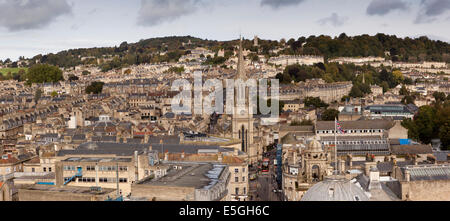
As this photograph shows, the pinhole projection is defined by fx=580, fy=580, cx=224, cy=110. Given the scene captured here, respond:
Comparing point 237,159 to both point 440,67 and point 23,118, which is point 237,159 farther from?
point 440,67

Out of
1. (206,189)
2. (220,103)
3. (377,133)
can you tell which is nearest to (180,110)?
(220,103)

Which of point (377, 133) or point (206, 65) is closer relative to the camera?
point (377, 133)

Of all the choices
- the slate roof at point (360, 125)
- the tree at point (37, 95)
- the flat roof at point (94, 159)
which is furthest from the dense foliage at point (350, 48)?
the flat roof at point (94, 159)

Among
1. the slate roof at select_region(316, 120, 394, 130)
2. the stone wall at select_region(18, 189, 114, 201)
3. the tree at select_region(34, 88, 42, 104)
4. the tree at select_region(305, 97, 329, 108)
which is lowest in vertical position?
the stone wall at select_region(18, 189, 114, 201)

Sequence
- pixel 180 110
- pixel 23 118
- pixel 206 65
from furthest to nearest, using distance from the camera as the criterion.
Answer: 1. pixel 206 65
2. pixel 180 110
3. pixel 23 118

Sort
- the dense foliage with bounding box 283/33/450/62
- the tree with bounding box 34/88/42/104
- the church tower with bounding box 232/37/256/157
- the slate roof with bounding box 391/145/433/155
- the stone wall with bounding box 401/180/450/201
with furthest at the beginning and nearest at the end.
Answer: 1. the dense foliage with bounding box 283/33/450/62
2. the tree with bounding box 34/88/42/104
3. the church tower with bounding box 232/37/256/157
4. the slate roof with bounding box 391/145/433/155
5. the stone wall with bounding box 401/180/450/201

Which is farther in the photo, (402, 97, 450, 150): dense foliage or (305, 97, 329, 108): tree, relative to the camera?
(305, 97, 329, 108): tree

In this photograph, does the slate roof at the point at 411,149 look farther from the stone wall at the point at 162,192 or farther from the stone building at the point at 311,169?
the stone wall at the point at 162,192

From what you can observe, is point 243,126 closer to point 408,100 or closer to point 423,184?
point 423,184

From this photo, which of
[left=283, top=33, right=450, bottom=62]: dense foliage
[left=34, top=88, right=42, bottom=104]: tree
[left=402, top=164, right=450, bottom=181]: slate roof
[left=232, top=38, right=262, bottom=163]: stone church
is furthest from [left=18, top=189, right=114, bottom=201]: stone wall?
[left=283, top=33, right=450, bottom=62]: dense foliage

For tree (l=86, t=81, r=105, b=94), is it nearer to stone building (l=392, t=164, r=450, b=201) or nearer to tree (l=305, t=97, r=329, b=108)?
tree (l=305, t=97, r=329, b=108)
